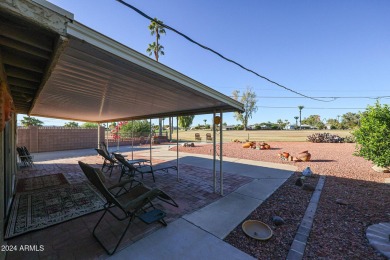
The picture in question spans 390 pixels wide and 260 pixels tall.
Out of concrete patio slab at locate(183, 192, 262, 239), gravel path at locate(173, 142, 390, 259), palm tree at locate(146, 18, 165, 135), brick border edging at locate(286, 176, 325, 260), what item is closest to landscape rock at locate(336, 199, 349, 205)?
gravel path at locate(173, 142, 390, 259)

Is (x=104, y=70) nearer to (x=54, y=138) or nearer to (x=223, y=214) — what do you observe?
(x=223, y=214)

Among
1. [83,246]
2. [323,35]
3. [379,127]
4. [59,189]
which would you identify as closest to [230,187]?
[83,246]

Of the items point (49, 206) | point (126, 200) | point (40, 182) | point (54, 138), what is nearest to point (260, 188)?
point (126, 200)

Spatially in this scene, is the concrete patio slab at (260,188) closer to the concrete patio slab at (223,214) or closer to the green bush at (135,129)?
the concrete patio slab at (223,214)

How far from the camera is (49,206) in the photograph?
351cm

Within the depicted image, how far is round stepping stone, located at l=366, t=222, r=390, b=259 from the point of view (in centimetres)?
227

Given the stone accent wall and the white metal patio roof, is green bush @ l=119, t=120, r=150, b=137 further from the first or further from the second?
the white metal patio roof

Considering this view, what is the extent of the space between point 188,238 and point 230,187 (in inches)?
98.5

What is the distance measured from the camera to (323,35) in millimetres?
7656

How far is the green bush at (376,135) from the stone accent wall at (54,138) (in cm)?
1679

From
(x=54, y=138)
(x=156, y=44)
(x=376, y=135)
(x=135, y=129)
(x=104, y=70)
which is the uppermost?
(x=156, y=44)

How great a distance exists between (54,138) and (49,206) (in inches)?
430

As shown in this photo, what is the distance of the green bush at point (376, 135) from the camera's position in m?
5.64

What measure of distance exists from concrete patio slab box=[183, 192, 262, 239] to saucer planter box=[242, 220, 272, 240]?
18cm
